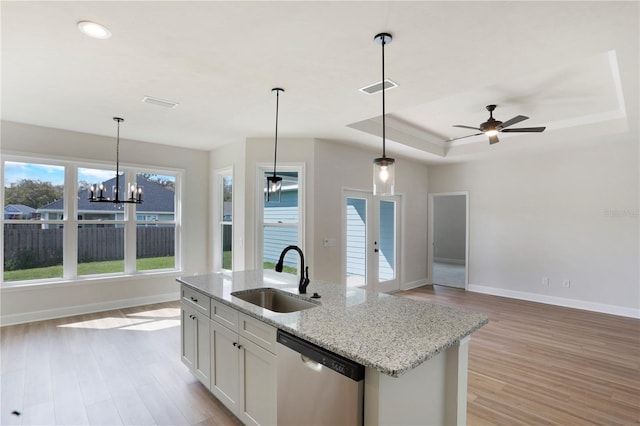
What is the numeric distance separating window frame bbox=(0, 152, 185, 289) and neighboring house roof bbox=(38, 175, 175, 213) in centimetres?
8

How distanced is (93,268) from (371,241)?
14.9 ft

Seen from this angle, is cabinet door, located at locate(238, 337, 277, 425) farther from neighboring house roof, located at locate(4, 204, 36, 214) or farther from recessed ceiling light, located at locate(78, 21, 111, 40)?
neighboring house roof, located at locate(4, 204, 36, 214)

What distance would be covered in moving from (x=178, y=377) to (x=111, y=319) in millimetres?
2301

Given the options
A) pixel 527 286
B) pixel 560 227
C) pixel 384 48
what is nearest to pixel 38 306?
pixel 384 48

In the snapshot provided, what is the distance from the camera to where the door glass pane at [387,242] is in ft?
20.7

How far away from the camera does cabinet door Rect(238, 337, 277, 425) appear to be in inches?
75.5

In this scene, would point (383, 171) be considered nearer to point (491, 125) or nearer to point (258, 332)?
point (258, 332)

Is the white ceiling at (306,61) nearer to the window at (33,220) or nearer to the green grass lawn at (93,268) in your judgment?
the window at (33,220)

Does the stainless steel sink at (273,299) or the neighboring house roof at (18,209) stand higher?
the neighboring house roof at (18,209)

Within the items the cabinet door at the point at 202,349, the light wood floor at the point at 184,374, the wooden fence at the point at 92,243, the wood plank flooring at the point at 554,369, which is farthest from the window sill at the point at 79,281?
the wood plank flooring at the point at 554,369

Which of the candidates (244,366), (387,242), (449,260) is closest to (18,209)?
(244,366)

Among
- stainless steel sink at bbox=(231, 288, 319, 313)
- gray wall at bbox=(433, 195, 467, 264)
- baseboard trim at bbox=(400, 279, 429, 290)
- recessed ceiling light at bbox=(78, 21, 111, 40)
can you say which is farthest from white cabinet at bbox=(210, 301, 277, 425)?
gray wall at bbox=(433, 195, 467, 264)

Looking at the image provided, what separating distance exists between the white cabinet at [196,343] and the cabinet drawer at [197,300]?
4 cm

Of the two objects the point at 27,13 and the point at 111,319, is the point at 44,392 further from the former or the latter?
the point at 27,13
